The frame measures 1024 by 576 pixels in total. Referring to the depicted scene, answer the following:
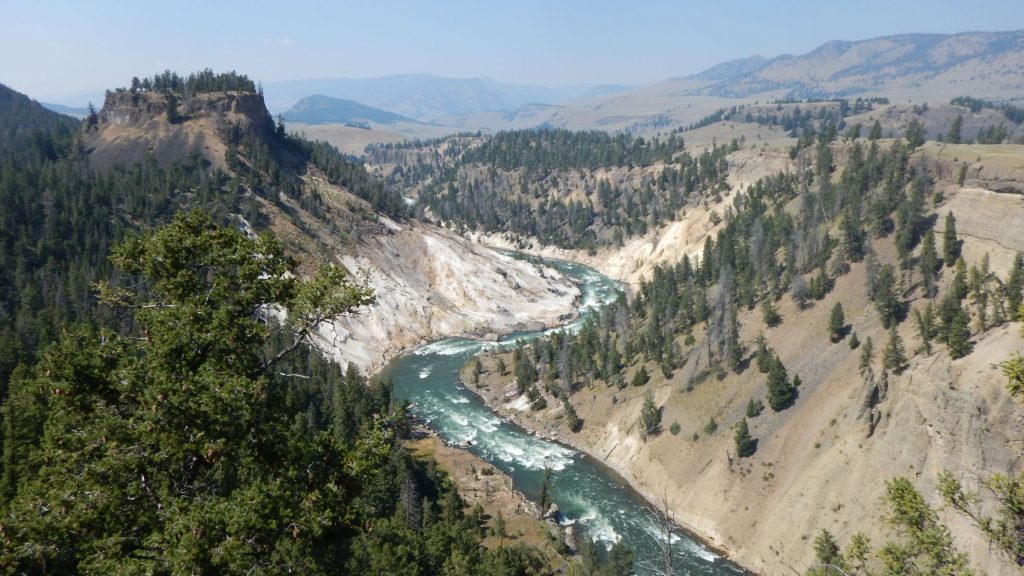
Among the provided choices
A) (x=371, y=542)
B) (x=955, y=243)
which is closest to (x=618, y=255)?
(x=955, y=243)

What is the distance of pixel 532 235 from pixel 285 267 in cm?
16197

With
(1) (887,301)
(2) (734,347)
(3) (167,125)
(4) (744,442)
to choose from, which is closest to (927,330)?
(1) (887,301)

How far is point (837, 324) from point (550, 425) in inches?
1221

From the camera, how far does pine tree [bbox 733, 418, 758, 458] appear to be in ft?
171

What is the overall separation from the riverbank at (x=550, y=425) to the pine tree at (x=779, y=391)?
12983 mm

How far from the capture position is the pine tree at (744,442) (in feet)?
171

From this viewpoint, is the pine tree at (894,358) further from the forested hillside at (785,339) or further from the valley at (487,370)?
the valley at (487,370)

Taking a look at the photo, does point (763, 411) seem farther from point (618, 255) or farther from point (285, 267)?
point (618, 255)

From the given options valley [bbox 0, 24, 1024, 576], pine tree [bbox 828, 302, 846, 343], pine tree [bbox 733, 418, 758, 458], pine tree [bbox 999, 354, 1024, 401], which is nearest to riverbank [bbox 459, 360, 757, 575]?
valley [bbox 0, 24, 1024, 576]

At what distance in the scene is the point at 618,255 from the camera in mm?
146250

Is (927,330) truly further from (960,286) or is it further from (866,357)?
(960,286)

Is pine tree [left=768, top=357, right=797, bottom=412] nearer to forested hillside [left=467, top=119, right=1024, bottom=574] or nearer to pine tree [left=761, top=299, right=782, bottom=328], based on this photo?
forested hillside [left=467, top=119, right=1024, bottom=574]

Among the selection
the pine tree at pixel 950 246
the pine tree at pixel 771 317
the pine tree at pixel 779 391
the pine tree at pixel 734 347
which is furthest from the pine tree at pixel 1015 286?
the pine tree at pixel 734 347

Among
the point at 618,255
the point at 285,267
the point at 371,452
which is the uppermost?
the point at 285,267
